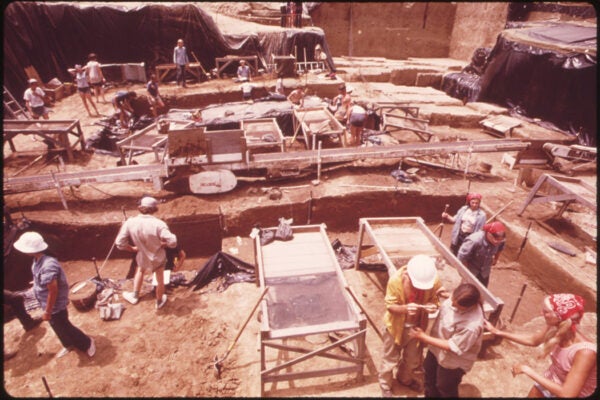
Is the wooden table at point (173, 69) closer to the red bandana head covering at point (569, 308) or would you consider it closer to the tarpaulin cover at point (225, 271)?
the tarpaulin cover at point (225, 271)

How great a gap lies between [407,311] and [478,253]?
6.81 feet

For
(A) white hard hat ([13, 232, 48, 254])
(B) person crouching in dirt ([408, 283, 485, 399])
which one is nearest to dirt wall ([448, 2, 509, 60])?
(B) person crouching in dirt ([408, 283, 485, 399])

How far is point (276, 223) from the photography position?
8.09 m

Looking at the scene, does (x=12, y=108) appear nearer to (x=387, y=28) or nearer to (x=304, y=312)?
(x=304, y=312)

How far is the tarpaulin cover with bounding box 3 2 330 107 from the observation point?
1341 centimetres

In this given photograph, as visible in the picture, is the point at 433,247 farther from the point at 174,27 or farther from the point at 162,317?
the point at 174,27

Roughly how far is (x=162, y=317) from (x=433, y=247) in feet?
15.2

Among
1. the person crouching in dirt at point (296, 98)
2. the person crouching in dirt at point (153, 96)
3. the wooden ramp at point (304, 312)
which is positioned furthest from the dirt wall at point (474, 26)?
the wooden ramp at point (304, 312)

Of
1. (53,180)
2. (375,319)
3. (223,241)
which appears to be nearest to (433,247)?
(375,319)

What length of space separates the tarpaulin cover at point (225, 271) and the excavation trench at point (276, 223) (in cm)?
76

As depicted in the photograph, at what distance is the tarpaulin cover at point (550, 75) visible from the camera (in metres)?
11.7

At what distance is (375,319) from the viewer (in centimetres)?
561

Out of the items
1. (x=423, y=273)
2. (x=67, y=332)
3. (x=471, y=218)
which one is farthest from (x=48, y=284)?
(x=471, y=218)

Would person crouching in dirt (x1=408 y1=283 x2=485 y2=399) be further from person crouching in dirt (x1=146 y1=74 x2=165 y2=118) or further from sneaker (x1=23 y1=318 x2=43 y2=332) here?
person crouching in dirt (x1=146 y1=74 x2=165 y2=118)
